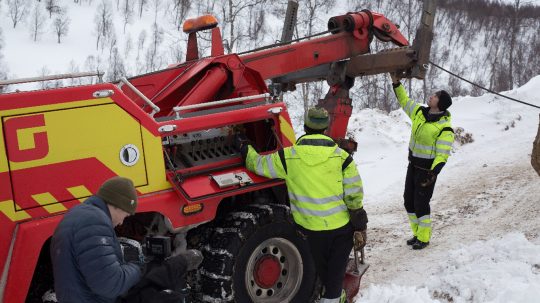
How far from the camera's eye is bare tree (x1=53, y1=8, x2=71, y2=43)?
2184 inches

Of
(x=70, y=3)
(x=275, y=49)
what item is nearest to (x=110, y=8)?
(x=70, y=3)

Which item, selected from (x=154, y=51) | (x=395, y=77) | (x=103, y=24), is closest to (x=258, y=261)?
(x=395, y=77)

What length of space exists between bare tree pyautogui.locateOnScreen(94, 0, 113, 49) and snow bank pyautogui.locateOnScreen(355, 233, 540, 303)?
56.0 m

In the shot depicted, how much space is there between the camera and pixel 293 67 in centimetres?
552

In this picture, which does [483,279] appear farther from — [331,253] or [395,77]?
[395,77]

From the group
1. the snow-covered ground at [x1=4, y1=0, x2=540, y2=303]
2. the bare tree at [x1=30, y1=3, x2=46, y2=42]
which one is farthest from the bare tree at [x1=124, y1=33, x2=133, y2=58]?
the snow-covered ground at [x1=4, y1=0, x2=540, y2=303]

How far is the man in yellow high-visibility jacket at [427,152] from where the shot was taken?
18.9ft

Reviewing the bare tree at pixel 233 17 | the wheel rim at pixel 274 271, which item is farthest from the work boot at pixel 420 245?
the bare tree at pixel 233 17

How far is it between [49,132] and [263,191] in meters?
1.92

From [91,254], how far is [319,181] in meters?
1.85

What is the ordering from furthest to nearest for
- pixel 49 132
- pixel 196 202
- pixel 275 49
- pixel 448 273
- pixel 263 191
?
pixel 275 49, pixel 448 273, pixel 263 191, pixel 196 202, pixel 49 132

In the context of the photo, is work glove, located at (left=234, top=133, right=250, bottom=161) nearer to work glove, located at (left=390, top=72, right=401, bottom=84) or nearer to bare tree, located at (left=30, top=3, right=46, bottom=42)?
work glove, located at (left=390, top=72, right=401, bottom=84)

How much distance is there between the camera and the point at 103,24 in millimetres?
58406

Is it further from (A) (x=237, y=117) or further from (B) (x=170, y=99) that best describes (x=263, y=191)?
(B) (x=170, y=99)
